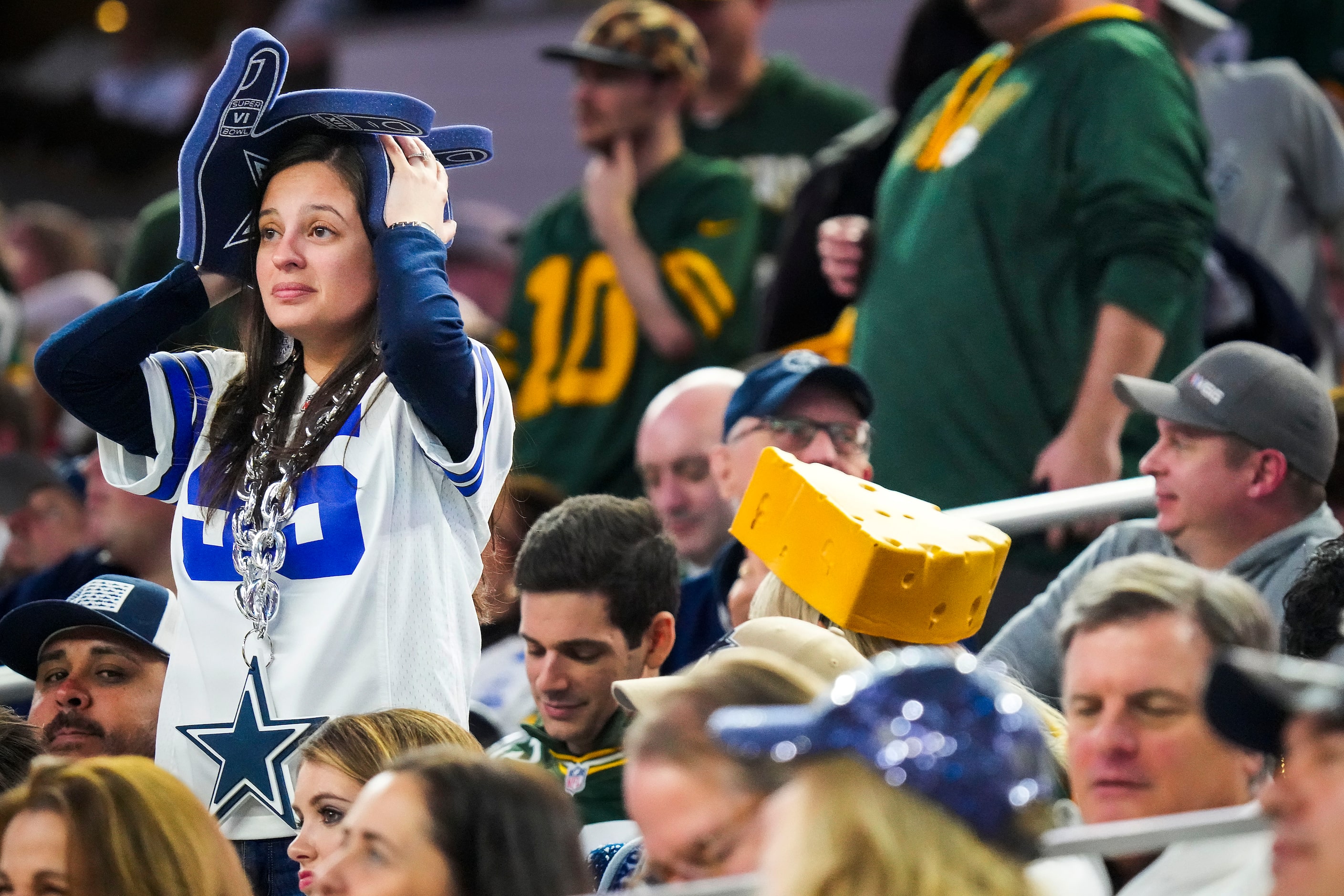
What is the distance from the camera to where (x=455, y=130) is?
310 centimetres

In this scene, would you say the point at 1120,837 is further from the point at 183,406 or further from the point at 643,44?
the point at 643,44

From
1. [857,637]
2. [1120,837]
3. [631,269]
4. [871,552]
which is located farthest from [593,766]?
[631,269]

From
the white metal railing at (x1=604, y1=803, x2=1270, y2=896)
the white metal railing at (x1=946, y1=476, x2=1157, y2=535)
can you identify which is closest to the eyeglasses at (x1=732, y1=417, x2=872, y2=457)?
the white metal railing at (x1=946, y1=476, x2=1157, y2=535)

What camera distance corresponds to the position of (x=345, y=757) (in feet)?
8.84

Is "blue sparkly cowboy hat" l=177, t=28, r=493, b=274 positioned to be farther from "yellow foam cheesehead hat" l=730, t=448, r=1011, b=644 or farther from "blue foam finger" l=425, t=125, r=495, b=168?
"yellow foam cheesehead hat" l=730, t=448, r=1011, b=644

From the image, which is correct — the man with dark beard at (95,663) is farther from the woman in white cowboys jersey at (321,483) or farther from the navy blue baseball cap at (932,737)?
the navy blue baseball cap at (932,737)

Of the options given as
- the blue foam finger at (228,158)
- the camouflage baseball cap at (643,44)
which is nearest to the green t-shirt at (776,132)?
the camouflage baseball cap at (643,44)

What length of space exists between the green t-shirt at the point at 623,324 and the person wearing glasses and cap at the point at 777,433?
5.11 feet

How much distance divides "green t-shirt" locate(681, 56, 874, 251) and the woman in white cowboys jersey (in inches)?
142

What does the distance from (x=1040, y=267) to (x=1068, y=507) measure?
2.42 feet

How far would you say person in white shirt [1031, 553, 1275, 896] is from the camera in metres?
2.54

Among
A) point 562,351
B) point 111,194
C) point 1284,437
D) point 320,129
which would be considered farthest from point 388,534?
point 111,194

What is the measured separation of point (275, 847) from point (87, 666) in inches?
39.4

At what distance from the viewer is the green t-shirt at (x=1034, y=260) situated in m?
4.30
